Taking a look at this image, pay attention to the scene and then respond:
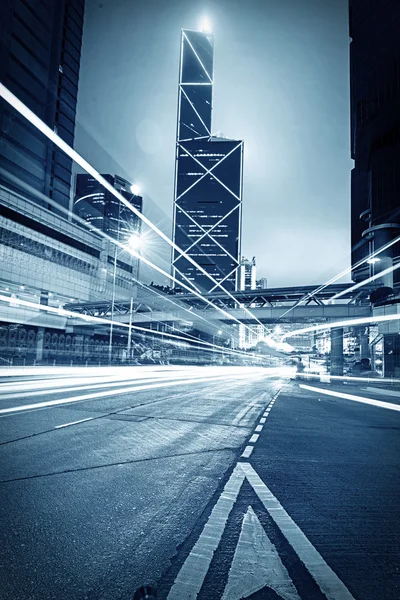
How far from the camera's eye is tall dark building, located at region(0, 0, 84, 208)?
315 feet

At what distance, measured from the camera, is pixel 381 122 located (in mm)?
40938

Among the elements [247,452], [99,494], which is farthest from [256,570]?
[247,452]

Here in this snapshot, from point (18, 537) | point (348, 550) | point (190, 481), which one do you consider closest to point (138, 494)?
point (190, 481)

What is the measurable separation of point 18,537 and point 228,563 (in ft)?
6.01

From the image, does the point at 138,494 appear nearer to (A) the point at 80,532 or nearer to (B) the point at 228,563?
(A) the point at 80,532

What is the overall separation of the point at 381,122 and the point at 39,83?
355ft

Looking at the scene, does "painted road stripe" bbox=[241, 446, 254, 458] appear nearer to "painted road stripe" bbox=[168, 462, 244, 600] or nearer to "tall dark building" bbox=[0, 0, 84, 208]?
"painted road stripe" bbox=[168, 462, 244, 600]

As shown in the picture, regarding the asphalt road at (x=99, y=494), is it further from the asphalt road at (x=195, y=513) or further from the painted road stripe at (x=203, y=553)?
the painted road stripe at (x=203, y=553)

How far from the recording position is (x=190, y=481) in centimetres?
515

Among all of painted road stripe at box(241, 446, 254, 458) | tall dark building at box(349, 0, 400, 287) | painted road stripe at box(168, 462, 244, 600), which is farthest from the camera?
tall dark building at box(349, 0, 400, 287)

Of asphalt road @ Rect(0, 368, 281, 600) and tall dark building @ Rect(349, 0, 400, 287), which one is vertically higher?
tall dark building @ Rect(349, 0, 400, 287)

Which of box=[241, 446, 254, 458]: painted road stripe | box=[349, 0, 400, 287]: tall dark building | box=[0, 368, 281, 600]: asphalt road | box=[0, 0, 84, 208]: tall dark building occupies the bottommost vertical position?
box=[241, 446, 254, 458]: painted road stripe

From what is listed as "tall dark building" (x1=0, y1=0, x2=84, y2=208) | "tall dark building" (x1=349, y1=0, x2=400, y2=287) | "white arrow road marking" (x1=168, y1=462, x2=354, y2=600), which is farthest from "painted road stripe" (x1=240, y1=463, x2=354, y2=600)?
"tall dark building" (x1=0, y1=0, x2=84, y2=208)

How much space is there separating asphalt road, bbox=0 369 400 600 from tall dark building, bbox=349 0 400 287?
37.0 meters
